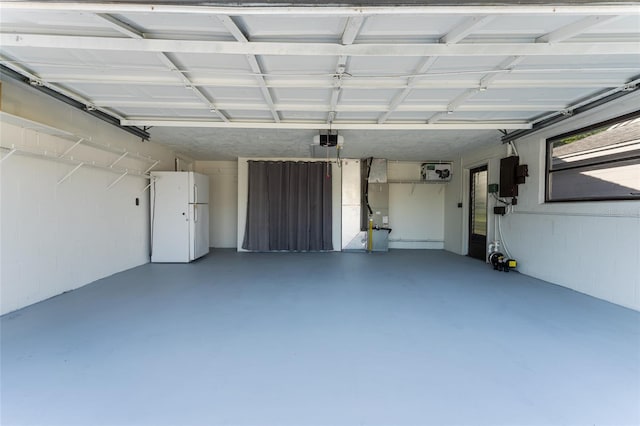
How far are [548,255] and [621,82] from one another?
2.48 m

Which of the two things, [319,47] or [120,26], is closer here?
[120,26]

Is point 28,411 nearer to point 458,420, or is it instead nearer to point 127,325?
point 127,325

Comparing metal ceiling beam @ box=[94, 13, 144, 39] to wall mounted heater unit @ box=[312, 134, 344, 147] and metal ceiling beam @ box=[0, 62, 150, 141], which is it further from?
wall mounted heater unit @ box=[312, 134, 344, 147]

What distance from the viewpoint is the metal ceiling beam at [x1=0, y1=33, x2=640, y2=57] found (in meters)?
2.19

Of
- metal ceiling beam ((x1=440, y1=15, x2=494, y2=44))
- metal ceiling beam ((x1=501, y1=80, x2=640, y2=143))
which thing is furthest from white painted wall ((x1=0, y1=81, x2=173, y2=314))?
metal ceiling beam ((x1=501, y1=80, x2=640, y2=143))

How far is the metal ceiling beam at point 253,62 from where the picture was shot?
203cm

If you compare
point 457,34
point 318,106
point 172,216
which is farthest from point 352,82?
point 172,216

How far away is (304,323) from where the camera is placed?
2799 mm

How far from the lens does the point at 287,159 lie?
293 inches

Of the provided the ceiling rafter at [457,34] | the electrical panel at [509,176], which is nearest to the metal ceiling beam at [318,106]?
the ceiling rafter at [457,34]

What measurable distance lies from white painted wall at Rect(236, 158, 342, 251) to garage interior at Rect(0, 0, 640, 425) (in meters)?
1.76

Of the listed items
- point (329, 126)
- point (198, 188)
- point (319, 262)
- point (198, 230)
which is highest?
point (329, 126)

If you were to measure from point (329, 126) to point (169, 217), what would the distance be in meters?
3.49

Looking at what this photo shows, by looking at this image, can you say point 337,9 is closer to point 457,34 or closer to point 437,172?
point 457,34
